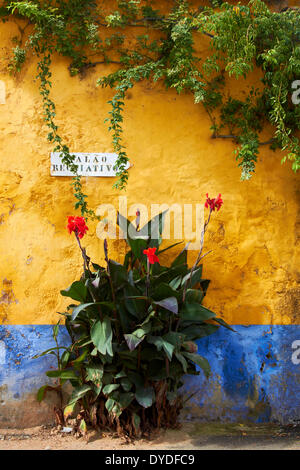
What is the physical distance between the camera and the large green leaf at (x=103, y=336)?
309 centimetres

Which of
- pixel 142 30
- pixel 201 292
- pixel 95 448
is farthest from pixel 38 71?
pixel 95 448

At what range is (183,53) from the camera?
378 centimetres

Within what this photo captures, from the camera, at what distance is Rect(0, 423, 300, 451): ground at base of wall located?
319 centimetres

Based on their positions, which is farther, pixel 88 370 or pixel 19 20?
pixel 19 20

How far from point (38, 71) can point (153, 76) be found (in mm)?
936

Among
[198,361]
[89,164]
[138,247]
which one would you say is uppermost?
[89,164]

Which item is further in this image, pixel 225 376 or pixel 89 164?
pixel 89 164

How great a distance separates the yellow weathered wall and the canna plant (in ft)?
1.24

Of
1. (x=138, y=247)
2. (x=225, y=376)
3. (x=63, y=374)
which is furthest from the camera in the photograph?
(x=225, y=376)

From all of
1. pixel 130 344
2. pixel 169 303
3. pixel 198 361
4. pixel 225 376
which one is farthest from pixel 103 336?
pixel 225 376

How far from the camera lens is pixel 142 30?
404cm

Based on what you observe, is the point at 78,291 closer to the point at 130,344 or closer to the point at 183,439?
the point at 130,344

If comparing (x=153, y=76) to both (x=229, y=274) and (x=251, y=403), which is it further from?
(x=251, y=403)

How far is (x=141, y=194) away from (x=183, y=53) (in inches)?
45.1
